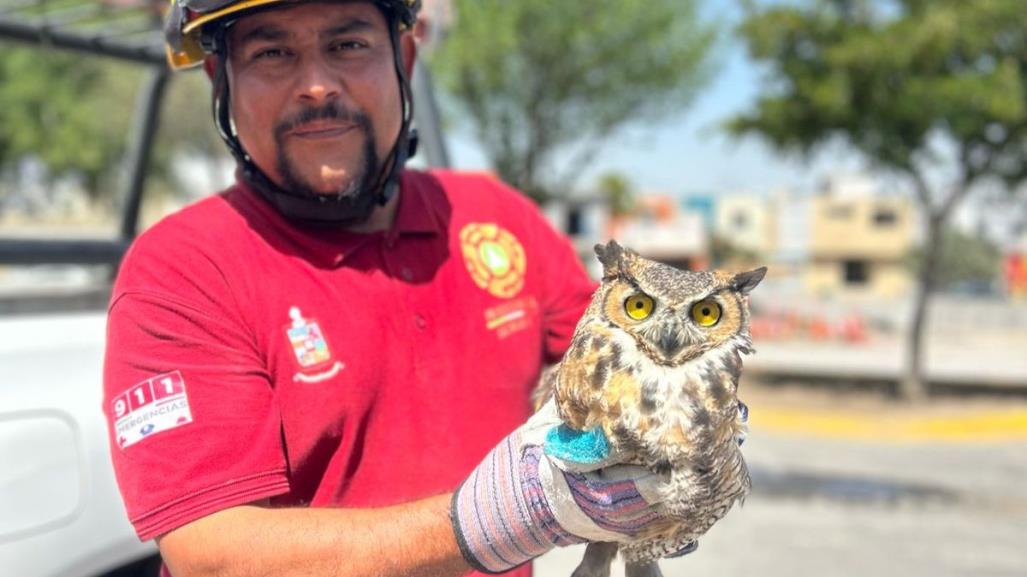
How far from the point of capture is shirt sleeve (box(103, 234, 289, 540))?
5.23 ft

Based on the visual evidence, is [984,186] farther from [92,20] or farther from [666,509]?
[666,509]

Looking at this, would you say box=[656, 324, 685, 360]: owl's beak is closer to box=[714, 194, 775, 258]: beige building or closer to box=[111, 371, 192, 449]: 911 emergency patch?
box=[111, 371, 192, 449]: 911 emergency patch

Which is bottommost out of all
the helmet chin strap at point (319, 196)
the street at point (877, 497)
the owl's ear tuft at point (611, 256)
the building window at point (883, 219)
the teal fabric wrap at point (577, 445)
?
the building window at point (883, 219)

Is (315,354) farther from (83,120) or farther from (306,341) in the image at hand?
(83,120)

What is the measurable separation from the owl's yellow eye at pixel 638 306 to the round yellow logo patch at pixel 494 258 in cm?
76

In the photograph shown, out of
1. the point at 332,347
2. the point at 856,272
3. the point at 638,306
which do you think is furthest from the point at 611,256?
the point at 856,272

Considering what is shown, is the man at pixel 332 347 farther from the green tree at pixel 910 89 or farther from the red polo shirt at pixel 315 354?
the green tree at pixel 910 89

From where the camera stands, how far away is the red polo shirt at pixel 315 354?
1631mm

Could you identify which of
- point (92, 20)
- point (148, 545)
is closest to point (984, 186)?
point (92, 20)

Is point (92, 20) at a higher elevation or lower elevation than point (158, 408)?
higher

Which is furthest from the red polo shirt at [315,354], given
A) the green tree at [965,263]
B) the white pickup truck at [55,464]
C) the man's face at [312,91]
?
the green tree at [965,263]

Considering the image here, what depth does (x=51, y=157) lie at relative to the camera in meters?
24.5

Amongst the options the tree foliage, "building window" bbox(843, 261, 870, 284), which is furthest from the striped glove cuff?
"building window" bbox(843, 261, 870, 284)

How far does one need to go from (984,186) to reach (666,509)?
1281 cm
